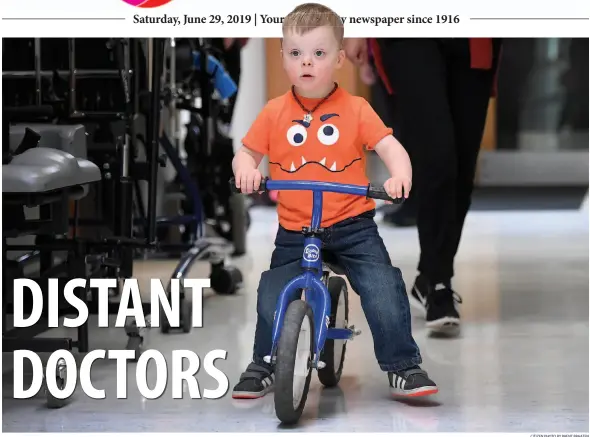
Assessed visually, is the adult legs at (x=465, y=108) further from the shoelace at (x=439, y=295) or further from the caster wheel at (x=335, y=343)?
the caster wheel at (x=335, y=343)

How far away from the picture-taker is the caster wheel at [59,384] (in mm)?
2082

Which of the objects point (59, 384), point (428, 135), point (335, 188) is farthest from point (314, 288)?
point (428, 135)

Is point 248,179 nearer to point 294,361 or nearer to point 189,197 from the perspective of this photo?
point 294,361

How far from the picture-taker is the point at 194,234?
11.0 feet

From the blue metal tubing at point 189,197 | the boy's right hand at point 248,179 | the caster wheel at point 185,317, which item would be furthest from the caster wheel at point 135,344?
the blue metal tubing at point 189,197

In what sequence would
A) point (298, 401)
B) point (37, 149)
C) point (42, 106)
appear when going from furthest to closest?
point (42, 106) → point (37, 149) → point (298, 401)

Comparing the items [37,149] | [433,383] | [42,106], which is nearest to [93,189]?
[42,106]

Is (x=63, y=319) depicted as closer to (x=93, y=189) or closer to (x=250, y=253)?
(x=93, y=189)

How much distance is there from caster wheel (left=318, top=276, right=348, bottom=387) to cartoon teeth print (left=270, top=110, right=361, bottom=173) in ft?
1.00

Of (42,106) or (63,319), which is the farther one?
(42,106)

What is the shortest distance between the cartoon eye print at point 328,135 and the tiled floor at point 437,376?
1.43 feet

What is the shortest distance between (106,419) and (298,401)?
1.16ft
